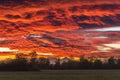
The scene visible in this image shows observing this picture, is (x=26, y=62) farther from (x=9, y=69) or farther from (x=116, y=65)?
(x=116, y=65)

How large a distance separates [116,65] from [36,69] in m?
20.1

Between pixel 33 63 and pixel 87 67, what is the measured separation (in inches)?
623

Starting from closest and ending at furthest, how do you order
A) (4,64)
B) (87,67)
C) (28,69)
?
(4,64) → (28,69) → (87,67)

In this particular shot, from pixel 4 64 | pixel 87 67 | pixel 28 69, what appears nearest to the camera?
pixel 4 64

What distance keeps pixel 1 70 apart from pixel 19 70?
4.62 m

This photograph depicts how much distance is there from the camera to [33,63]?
104938 mm

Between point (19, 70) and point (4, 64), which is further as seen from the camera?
point (19, 70)

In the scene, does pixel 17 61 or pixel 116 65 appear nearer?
pixel 17 61

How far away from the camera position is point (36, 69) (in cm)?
10744

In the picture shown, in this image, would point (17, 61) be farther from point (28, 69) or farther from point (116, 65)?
point (116, 65)

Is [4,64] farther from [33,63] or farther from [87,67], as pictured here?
[87,67]

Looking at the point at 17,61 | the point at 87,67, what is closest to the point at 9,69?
the point at 17,61

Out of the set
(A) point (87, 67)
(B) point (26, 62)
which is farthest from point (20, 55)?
(A) point (87, 67)

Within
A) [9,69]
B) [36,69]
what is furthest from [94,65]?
[9,69]
